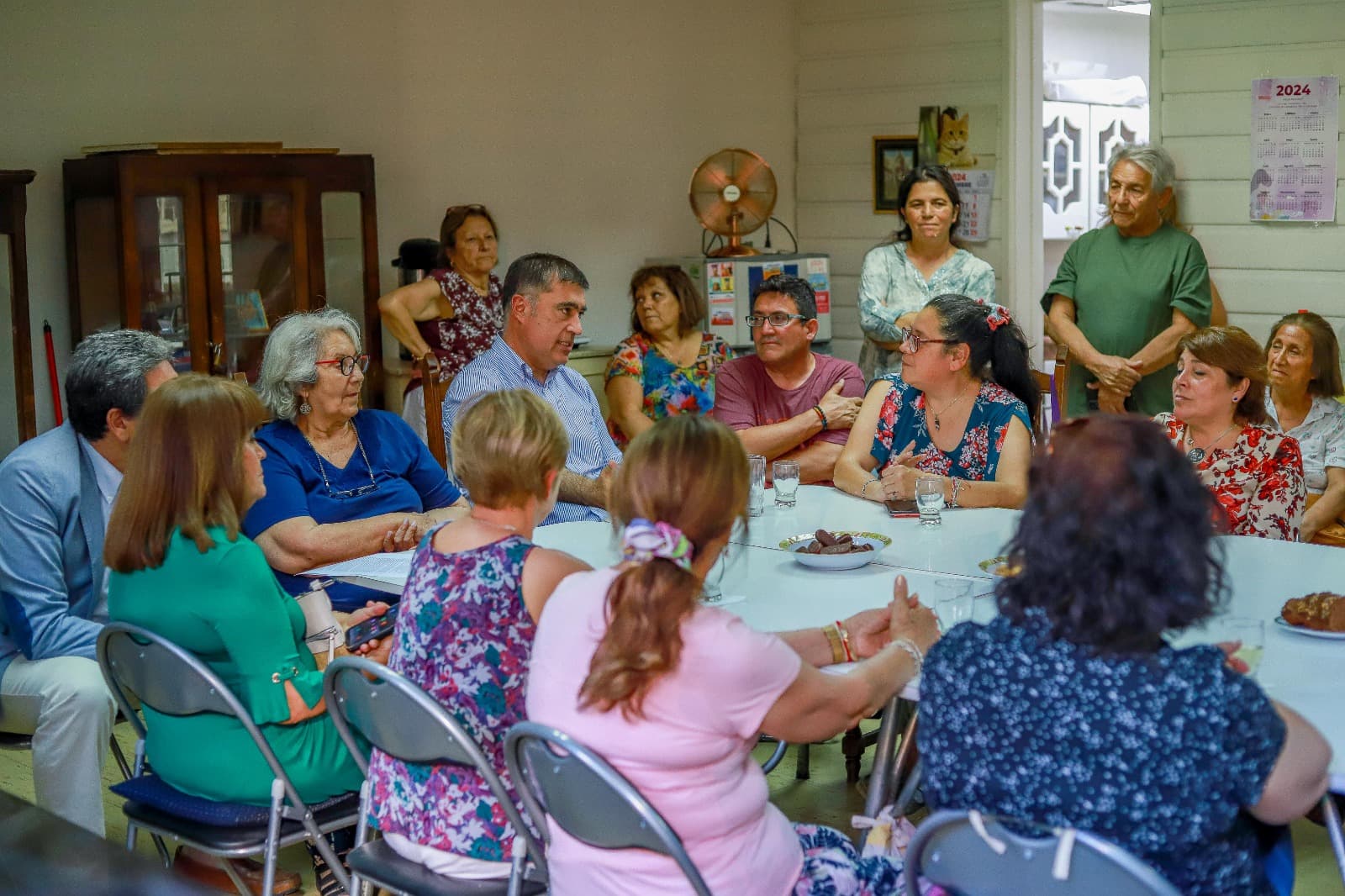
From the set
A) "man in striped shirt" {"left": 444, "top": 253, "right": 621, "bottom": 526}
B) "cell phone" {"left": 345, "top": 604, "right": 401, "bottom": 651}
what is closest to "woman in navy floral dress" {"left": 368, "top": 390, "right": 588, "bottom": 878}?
"cell phone" {"left": 345, "top": 604, "right": 401, "bottom": 651}

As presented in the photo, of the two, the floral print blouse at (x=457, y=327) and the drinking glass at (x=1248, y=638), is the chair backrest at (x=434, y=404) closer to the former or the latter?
the floral print blouse at (x=457, y=327)

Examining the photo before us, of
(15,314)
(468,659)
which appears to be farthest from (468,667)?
(15,314)

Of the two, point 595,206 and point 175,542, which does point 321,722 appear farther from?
point 595,206

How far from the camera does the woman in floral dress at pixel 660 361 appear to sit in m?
5.09

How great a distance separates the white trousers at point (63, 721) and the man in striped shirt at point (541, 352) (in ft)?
4.26

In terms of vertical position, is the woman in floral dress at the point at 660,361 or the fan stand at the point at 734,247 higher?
the fan stand at the point at 734,247

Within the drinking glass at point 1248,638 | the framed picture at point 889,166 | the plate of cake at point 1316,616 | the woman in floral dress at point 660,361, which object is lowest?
the plate of cake at point 1316,616

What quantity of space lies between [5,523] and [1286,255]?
4745mm

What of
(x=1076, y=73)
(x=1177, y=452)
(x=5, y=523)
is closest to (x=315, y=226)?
(x=5, y=523)

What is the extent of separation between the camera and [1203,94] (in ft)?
19.5

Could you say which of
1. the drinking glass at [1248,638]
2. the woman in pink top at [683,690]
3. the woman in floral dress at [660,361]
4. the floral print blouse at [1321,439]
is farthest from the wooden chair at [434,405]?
the drinking glass at [1248,638]

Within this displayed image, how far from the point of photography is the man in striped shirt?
4035mm

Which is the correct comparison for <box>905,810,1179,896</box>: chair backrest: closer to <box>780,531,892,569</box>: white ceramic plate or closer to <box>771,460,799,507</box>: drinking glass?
<box>780,531,892,569</box>: white ceramic plate

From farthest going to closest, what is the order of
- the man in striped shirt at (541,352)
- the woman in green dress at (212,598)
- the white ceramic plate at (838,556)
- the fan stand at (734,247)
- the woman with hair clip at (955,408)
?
the fan stand at (734,247) < the man in striped shirt at (541,352) < the woman with hair clip at (955,408) < the white ceramic plate at (838,556) < the woman in green dress at (212,598)
